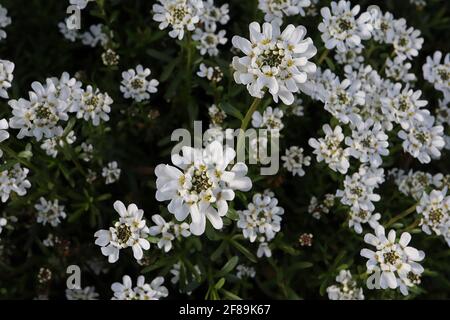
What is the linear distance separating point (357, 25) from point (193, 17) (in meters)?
1.31

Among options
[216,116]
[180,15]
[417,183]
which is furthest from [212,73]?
[417,183]

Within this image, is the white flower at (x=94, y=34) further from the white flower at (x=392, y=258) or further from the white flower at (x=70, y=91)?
the white flower at (x=392, y=258)

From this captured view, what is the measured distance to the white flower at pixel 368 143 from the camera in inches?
154

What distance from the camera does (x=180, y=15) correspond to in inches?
152

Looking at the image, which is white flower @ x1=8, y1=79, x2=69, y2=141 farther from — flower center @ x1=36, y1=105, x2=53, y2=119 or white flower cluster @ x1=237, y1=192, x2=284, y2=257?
white flower cluster @ x1=237, y1=192, x2=284, y2=257

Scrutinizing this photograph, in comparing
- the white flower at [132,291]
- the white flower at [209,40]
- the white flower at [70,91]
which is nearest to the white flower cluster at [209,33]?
the white flower at [209,40]

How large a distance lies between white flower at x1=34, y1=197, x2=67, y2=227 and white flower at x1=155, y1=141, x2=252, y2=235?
60.5 inches

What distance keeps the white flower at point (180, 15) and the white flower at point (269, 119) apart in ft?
2.80

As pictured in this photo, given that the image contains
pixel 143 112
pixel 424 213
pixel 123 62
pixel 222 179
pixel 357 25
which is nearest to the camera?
pixel 222 179

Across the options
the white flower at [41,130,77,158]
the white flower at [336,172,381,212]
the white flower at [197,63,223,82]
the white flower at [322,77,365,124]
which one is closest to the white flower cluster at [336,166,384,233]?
the white flower at [336,172,381,212]

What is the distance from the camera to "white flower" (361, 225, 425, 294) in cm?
352

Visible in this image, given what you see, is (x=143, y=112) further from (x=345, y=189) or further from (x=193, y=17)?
(x=345, y=189)

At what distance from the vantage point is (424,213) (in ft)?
12.5

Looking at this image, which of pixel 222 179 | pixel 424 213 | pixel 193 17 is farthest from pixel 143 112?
pixel 424 213
